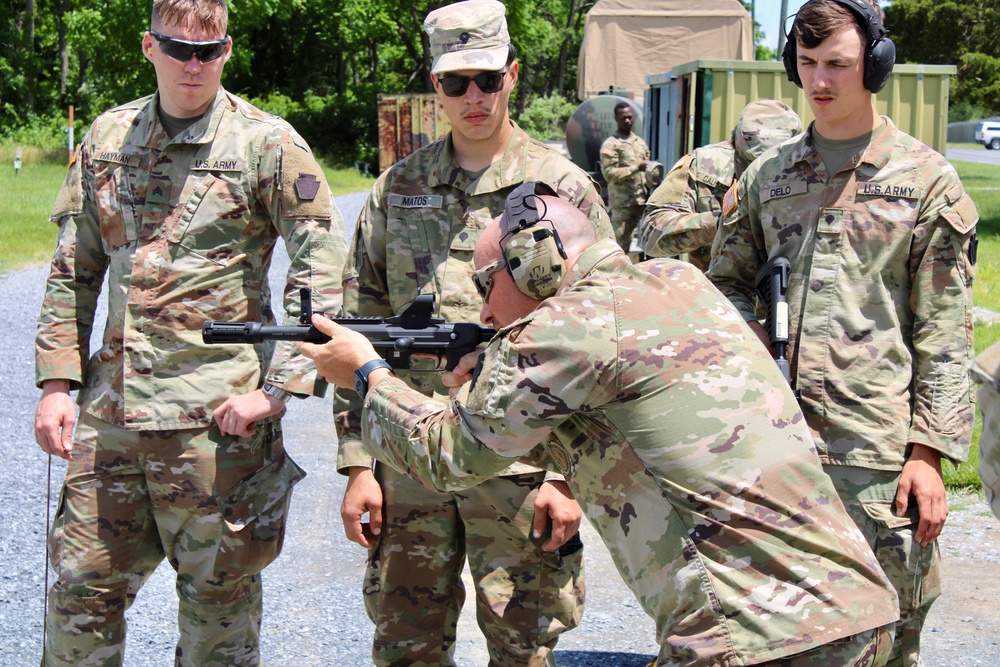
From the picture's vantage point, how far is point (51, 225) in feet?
55.6

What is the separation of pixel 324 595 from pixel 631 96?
53.5 feet

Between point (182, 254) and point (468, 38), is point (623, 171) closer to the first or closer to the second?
point (468, 38)

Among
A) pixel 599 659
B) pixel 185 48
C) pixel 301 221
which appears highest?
pixel 185 48

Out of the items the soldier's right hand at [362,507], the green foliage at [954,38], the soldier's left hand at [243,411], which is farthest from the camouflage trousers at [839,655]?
the green foliage at [954,38]

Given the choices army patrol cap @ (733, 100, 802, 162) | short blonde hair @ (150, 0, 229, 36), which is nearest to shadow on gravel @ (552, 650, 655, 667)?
short blonde hair @ (150, 0, 229, 36)

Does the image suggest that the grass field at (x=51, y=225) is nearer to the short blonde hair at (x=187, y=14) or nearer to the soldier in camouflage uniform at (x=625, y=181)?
the soldier in camouflage uniform at (x=625, y=181)

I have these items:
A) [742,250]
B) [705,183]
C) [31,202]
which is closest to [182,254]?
[742,250]

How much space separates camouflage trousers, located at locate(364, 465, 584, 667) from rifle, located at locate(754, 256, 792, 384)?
80 centimetres

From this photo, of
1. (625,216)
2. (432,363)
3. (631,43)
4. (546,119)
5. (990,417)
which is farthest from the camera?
(546,119)

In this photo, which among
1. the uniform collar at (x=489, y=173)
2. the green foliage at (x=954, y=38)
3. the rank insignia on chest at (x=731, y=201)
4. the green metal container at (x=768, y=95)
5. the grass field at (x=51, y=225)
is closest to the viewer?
the uniform collar at (x=489, y=173)

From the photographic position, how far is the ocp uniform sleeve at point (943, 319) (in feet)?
10.4

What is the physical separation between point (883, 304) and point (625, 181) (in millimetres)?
8635

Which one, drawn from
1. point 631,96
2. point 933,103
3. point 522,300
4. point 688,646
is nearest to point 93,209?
point 522,300

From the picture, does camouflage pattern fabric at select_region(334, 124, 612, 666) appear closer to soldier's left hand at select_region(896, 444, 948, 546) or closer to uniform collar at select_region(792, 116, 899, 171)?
uniform collar at select_region(792, 116, 899, 171)
